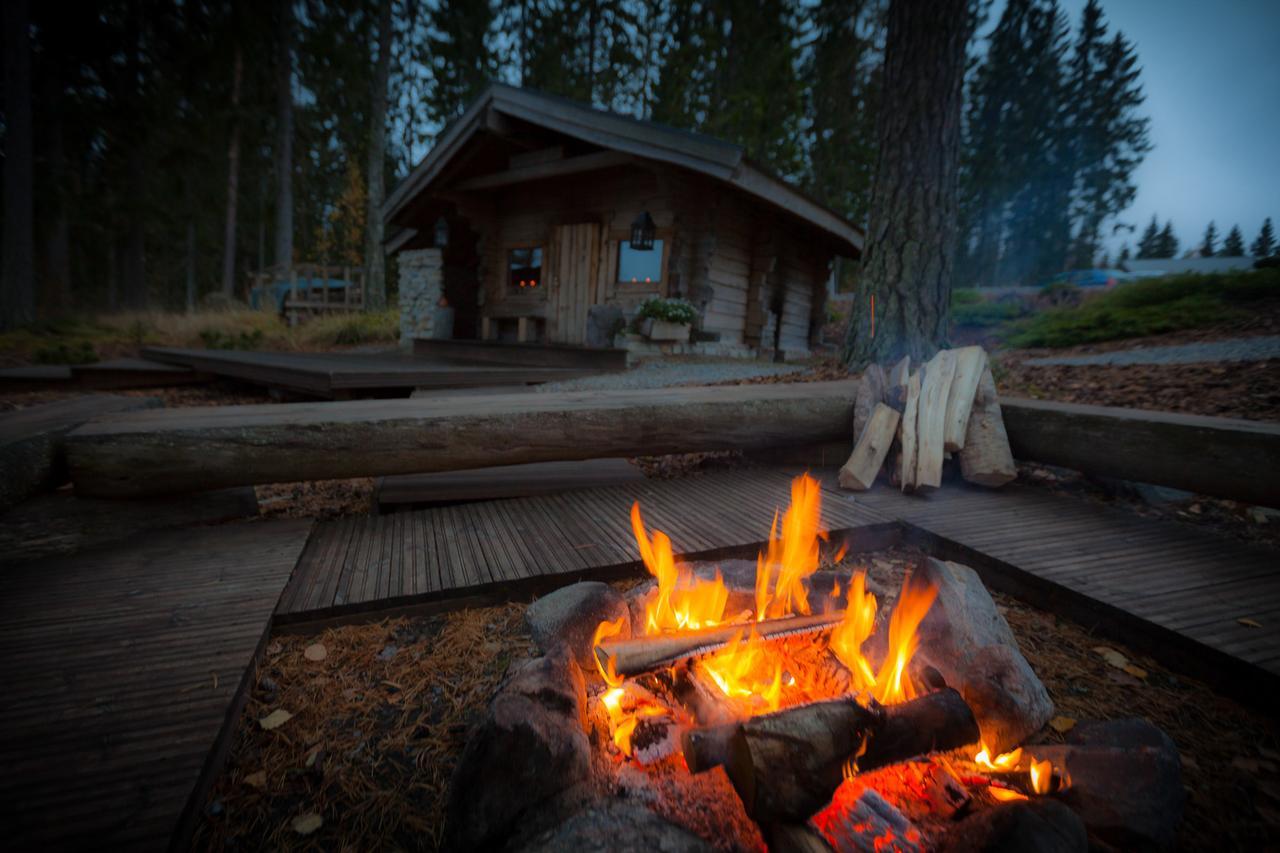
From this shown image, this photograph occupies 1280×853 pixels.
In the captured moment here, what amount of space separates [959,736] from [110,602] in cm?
285

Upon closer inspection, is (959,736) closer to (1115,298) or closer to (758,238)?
(1115,298)

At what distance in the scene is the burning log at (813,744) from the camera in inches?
43.3

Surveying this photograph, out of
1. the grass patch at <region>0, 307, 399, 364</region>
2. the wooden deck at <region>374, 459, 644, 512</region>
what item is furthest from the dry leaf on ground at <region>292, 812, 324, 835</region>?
the grass patch at <region>0, 307, 399, 364</region>

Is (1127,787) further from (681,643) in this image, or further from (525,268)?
(525,268)

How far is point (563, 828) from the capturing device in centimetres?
104

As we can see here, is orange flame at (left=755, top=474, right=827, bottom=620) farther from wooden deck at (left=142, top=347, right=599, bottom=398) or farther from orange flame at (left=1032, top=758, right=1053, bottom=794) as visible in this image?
wooden deck at (left=142, top=347, right=599, bottom=398)

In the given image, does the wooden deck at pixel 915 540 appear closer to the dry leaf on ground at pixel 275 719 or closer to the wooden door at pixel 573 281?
the dry leaf on ground at pixel 275 719

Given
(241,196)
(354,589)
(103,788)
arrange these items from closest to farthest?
(103,788) < (354,589) < (241,196)

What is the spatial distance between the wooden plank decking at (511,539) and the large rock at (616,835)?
128 centimetres

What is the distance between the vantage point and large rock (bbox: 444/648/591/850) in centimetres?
110

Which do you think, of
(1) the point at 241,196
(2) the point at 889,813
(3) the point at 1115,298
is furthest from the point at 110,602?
(1) the point at 241,196

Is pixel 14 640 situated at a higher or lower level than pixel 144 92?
lower

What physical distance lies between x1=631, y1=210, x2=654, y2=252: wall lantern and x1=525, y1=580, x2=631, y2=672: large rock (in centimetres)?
847

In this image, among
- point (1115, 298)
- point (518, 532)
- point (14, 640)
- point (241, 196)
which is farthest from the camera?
point (241, 196)
